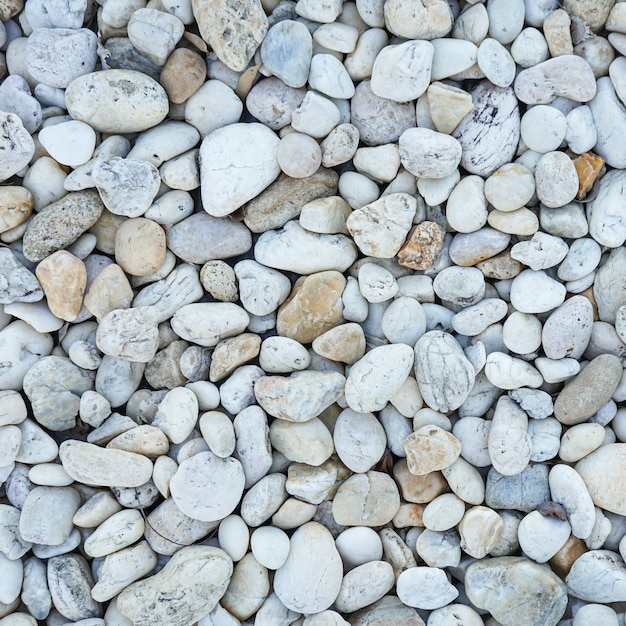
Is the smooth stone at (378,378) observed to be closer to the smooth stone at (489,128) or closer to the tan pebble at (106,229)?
the smooth stone at (489,128)

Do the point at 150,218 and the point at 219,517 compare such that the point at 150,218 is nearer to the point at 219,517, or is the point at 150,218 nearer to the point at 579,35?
the point at 219,517

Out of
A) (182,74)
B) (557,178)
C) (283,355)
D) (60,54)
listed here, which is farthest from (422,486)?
(60,54)

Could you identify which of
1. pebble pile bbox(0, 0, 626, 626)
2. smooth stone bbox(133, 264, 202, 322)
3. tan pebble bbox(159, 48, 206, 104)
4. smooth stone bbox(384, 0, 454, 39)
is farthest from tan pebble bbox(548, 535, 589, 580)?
tan pebble bbox(159, 48, 206, 104)

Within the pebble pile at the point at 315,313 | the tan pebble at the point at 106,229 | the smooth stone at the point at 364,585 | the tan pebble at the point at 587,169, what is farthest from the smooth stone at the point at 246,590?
the tan pebble at the point at 587,169

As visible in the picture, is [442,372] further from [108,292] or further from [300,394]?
[108,292]

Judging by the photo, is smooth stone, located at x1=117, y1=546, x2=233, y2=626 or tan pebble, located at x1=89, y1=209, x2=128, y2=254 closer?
smooth stone, located at x1=117, y1=546, x2=233, y2=626

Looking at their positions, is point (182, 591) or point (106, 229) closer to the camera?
Result: point (182, 591)

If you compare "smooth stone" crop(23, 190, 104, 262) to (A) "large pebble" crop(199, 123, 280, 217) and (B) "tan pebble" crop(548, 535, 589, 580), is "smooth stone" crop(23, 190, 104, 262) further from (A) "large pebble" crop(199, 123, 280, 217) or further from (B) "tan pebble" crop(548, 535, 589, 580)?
(B) "tan pebble" crop(548, 535, 589, 580)
